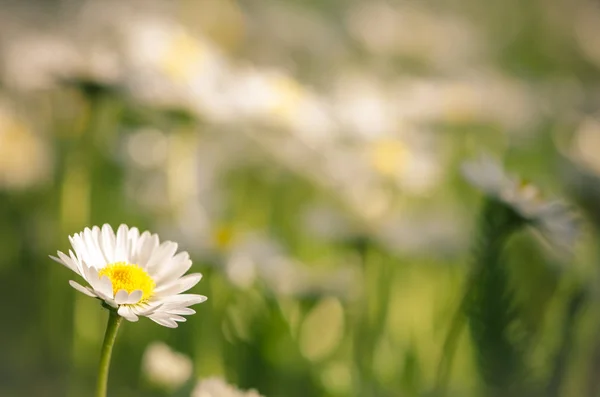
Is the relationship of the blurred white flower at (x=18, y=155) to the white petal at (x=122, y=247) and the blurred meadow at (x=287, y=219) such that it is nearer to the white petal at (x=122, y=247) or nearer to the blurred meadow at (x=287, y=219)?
the blurred meadow at (x=287, y=219)

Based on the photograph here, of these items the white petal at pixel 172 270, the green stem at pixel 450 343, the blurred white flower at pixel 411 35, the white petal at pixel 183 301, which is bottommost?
the white petal at pixel 183 301

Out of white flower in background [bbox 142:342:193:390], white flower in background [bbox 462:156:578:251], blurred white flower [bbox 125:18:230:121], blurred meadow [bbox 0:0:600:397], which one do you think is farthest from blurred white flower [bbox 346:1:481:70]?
white flower in background [bbox 142:342:193:390]

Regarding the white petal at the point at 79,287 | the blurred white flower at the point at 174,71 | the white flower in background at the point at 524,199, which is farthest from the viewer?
the blurred white flower at the point at 174,71

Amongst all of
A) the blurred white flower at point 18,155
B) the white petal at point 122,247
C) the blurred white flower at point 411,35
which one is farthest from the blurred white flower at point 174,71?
the blurred white flower at point 411,35

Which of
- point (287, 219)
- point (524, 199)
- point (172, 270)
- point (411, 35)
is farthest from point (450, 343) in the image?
point (411, 35)

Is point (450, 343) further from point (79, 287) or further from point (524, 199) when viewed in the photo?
point (79, 287)

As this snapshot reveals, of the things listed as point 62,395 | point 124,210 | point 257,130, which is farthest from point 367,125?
point 62,395
